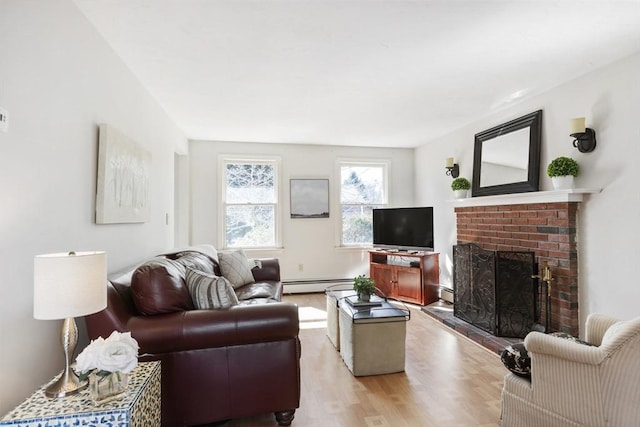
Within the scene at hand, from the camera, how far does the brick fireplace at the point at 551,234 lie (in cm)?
278

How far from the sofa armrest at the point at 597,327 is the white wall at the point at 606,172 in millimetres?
804

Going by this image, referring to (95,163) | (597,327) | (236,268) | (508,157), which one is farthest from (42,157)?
(508,157)

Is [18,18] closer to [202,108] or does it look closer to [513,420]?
[202,108]

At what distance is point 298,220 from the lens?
5234mm

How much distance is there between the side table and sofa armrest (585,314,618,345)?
2336 mm

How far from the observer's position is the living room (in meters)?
1.38

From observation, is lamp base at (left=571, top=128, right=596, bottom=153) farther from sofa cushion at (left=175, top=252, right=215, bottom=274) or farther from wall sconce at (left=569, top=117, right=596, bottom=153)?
sofa cushion at (left=175, top=252, right=215, bottom=274)

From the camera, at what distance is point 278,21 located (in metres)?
1.95

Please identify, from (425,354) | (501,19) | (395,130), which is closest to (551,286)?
(425,354)

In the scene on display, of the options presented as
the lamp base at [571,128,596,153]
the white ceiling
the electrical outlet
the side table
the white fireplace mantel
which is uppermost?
the white ceiling

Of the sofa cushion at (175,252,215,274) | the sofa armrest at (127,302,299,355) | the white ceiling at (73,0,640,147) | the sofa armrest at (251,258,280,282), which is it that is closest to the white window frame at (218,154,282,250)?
the sofa armrest at (251,258,280,282)

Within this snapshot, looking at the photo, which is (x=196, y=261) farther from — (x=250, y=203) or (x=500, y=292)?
(x=500, y=292)

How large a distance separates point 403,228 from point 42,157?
4.10 m

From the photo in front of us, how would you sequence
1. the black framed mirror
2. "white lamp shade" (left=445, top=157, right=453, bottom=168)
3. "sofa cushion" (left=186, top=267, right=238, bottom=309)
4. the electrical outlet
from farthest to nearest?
"white lamp shade" (left=445, top=157, right=453, bottom=168) → the black framed mirror → "sofa cushion" (left=186, top=267, right=238, bottom=309) → the electrical outlet
